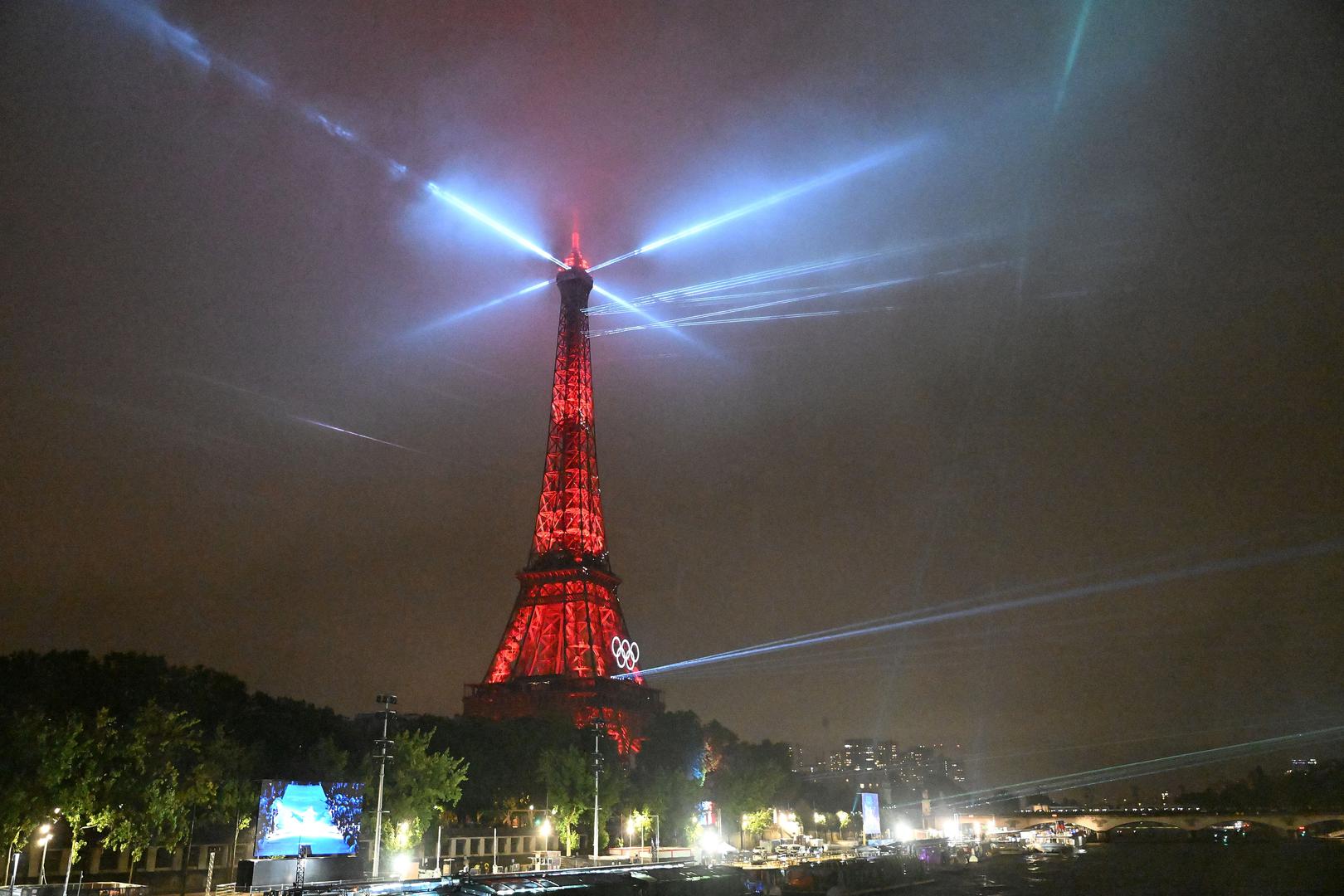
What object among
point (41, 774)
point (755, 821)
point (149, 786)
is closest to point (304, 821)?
point (149, 786)

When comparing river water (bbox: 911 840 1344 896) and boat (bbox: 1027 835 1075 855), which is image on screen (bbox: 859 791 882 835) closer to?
river water (bbox: 911 840 1344 896)

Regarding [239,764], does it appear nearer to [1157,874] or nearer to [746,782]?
[746,782]

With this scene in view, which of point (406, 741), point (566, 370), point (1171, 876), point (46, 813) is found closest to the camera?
point (46, 813)

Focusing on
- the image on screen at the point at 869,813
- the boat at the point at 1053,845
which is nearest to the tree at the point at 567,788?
the image on screen at the point at 869,813

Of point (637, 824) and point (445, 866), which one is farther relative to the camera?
point (637, 824)

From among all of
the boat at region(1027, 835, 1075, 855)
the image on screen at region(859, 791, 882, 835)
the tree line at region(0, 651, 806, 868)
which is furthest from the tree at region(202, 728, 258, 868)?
the boat at region(1027, 835, 1075, 855)

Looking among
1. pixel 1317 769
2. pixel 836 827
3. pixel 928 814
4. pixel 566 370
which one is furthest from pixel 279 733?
pixel 1317 769

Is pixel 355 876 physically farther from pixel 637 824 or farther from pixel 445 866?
pixel 637 824
